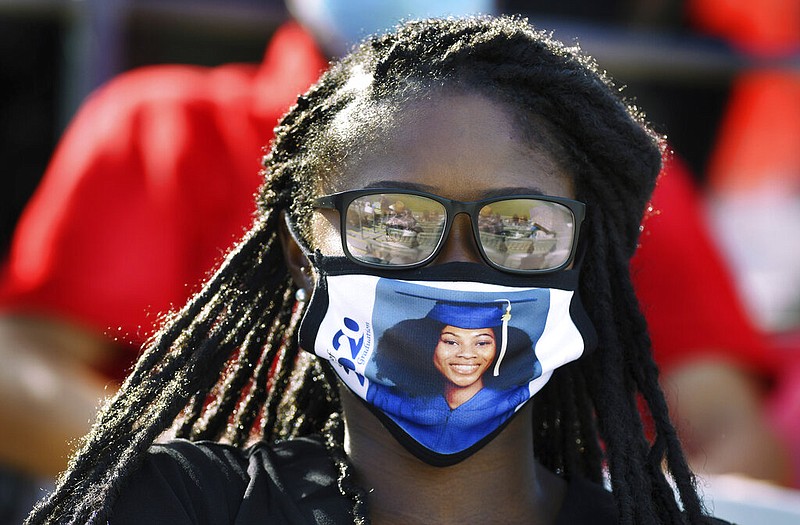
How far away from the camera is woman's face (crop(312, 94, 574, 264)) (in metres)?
1.82

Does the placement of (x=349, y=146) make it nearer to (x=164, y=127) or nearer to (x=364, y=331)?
(x=364, y=331)

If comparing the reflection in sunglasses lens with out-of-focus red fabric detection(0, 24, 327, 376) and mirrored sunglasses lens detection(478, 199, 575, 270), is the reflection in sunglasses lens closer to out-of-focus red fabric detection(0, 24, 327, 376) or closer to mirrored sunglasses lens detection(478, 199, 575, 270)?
mirrored sunglasses lens detection(478, 199, 575, 270)

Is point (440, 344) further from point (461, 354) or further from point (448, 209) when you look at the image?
point (448, 209)

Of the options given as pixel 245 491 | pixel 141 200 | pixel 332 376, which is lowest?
pixel 245 491

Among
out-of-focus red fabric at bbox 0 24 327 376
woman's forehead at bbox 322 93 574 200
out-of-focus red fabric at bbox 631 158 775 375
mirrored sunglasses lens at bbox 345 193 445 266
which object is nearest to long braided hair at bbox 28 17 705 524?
woman's forehead at bbox 322 93 574 200

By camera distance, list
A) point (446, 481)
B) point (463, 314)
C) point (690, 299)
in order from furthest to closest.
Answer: point (690, 299) → point (446, 481) → point (463, 314)

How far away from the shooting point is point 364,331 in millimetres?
1846

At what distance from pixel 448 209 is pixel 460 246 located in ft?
0.22

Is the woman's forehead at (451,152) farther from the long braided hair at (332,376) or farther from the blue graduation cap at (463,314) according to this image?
the blue graduation cap at (463,314)

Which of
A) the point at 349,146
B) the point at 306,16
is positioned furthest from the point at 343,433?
the point at 306,16

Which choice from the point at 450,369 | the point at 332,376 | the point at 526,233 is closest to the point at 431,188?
the point at 526,233

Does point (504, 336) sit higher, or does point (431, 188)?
point (431, 188)

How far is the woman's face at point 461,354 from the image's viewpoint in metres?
1.79

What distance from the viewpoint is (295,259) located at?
203cm
